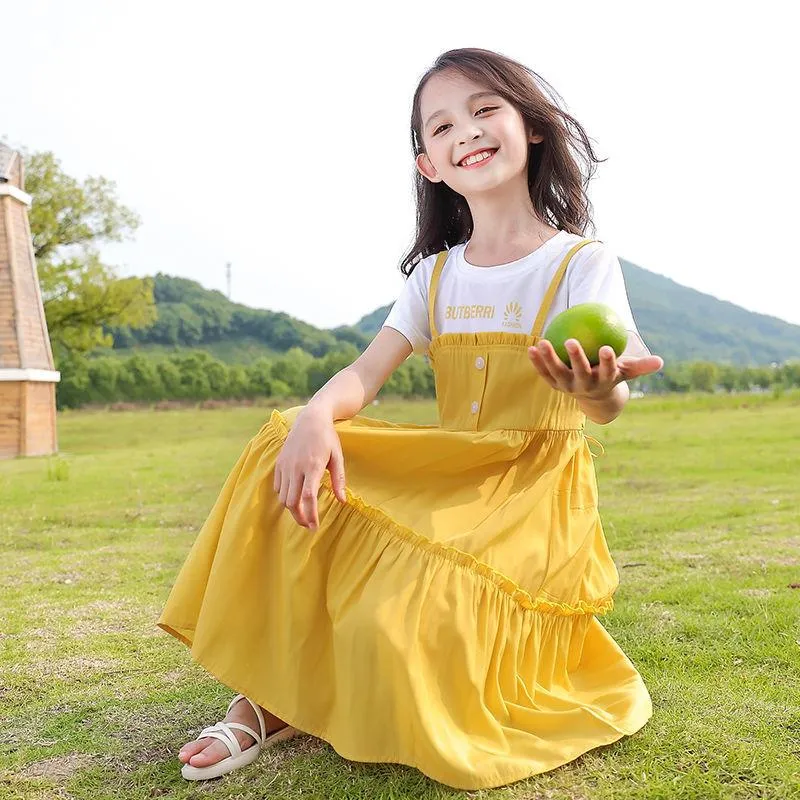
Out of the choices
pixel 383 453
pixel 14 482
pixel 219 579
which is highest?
pixel 383 453

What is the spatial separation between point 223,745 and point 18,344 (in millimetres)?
14744

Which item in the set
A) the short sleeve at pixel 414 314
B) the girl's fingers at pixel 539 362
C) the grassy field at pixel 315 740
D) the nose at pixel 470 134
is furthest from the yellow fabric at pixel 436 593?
the nose at pixel 470 134

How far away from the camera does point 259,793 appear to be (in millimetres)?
1868

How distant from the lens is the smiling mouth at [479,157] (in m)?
2.31

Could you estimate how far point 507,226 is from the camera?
7.86 ft

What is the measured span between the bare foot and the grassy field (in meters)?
0.06

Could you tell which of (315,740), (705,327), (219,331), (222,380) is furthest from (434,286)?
(705,327)

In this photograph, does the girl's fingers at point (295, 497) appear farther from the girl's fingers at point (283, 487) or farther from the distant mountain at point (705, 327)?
the distant mountain at point (705, 327)

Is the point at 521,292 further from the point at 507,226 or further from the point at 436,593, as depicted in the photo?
the point at 436,593

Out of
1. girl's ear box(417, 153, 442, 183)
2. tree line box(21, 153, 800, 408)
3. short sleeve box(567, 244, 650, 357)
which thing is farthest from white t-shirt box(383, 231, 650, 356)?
tree line box(21, 153, 800, 408)

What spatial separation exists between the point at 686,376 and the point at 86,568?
3788cm

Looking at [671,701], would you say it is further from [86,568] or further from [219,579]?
[86,568]

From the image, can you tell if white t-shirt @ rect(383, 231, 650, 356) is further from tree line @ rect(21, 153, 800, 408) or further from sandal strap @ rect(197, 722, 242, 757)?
tree line @ rect(21, 153, 800, 408)

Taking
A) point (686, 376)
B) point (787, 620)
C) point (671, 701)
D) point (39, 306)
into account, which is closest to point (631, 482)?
point (787, 620)
